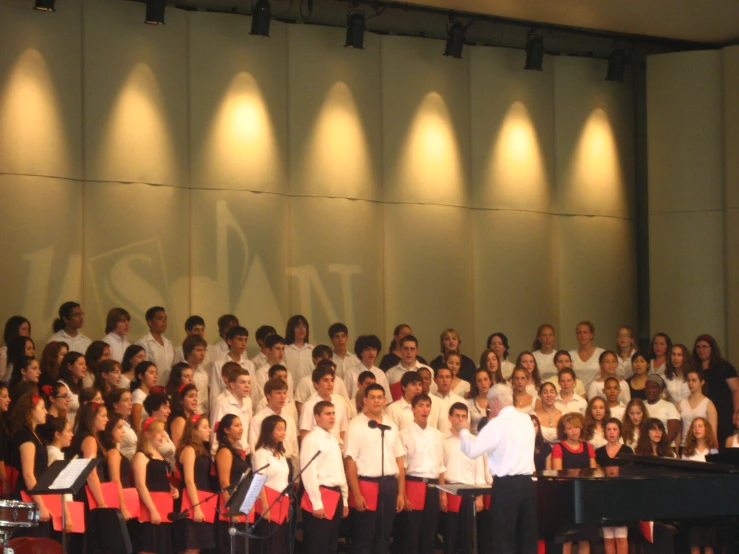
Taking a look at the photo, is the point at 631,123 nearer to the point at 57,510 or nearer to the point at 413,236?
the point at 413,236

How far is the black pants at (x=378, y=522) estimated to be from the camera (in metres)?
8.38

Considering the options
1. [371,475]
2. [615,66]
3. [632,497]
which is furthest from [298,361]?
[615,66]

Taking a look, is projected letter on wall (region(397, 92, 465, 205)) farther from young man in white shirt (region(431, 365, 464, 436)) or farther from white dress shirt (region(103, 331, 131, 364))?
white dress shirt (region(103, 331, 131, 364))

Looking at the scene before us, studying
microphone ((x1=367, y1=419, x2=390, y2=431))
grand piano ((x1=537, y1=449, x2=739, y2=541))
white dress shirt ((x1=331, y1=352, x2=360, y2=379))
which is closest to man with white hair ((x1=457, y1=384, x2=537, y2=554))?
grand piano ((x1=537, y1=449, x2=739, y2=541))

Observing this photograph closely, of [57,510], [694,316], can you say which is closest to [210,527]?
[57,510]

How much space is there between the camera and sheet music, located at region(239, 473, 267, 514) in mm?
6570

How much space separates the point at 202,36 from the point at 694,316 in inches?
201

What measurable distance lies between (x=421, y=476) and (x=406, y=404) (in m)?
0.57

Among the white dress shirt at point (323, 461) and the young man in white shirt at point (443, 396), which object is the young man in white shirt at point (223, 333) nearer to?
the white dress shirt at point (323, 461)

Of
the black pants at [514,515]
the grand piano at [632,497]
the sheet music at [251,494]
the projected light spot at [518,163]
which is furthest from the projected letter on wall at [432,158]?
the sheet music at [251,494]

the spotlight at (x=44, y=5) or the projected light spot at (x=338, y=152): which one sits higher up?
the spotlight at (x=44, y=5)

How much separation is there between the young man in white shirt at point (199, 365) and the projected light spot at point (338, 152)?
7.80 ft

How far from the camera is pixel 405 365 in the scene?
9641 mm

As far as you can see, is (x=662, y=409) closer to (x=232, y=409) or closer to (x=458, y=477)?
(x=458, y=477)
